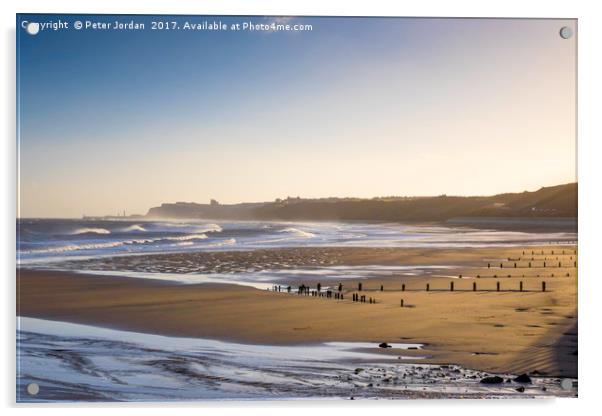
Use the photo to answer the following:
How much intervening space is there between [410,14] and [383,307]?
1.90 metres

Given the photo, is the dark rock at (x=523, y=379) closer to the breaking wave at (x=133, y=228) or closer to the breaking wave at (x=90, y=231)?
the breaking wave at (x=133, y=228)

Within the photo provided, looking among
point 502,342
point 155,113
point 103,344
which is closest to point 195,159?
point 155,113

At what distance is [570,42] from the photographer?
14.2 feet

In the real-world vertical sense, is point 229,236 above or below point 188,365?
above

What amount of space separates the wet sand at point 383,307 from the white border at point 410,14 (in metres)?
0.12

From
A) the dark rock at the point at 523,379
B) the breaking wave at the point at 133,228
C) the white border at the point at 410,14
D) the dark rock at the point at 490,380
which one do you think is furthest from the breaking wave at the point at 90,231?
the dark rock at the point at 523,379

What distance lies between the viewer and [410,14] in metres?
4.27

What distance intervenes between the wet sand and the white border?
117 mm

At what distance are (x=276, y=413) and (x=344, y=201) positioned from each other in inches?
56.1

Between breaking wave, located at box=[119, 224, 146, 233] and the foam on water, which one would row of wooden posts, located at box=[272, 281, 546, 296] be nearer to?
the foam on water

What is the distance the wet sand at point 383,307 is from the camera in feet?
13.9

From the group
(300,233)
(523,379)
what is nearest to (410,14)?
(300,233)

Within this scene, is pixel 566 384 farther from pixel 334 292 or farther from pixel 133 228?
pixel 133 228

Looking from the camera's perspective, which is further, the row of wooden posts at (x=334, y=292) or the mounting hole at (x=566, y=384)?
the row of wooden posts at (x=334, y=292)
